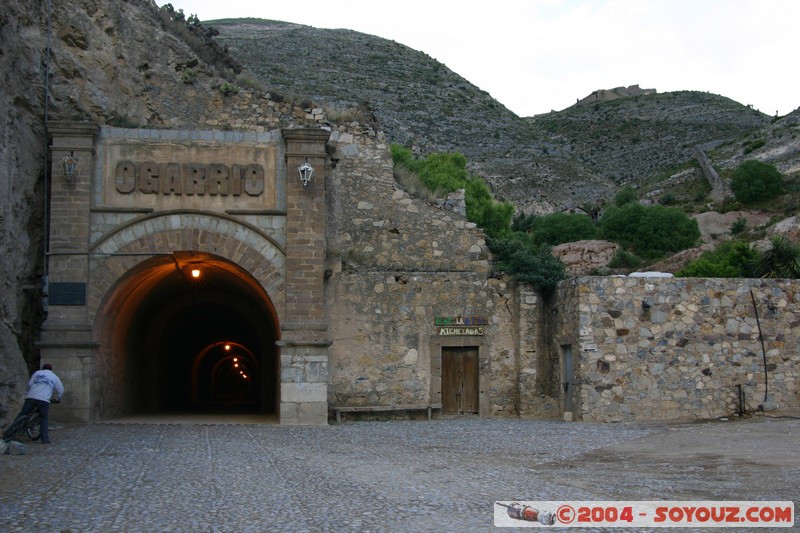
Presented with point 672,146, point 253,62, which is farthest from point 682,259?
point 672,146

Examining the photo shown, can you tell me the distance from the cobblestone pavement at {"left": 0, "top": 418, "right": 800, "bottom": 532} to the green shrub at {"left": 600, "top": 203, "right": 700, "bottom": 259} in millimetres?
35106

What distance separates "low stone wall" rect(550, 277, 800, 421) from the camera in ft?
58.7

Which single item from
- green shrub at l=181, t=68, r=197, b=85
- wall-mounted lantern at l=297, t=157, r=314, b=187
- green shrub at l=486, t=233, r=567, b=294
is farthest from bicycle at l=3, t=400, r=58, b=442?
green shrub at l=181, t=68, r=197, b=85

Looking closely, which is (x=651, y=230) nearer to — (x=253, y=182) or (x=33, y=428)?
(x=253, y=182)

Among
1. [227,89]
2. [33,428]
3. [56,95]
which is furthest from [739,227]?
[33,428]

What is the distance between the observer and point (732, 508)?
784 cm

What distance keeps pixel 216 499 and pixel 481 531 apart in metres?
2.97

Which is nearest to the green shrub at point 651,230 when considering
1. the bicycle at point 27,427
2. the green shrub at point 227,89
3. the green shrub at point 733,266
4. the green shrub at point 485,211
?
the green shrub at point 485,211

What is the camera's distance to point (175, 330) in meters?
25.4

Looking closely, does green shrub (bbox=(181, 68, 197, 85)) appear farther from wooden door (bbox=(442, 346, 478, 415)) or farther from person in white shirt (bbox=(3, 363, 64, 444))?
person in white shirt (bbox=(3, 363, 64, 444))

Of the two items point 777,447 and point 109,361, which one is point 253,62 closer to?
point 109,361

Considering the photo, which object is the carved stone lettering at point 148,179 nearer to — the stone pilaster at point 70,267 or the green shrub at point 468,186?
the stone pilaster at point 70,267

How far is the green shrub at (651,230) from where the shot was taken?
50031mm

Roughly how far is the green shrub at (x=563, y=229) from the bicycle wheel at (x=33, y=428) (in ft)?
148
